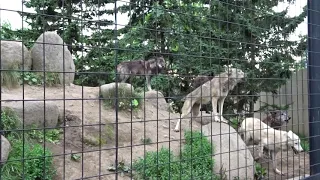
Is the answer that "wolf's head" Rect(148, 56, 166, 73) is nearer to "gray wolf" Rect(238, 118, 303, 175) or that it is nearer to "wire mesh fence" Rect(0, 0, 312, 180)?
"wire mesh fence" Rect(0, 0, 312, 180)

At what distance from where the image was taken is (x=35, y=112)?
203 inches

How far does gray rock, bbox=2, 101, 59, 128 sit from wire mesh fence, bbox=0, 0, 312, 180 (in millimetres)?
16

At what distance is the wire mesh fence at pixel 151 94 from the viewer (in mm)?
3664

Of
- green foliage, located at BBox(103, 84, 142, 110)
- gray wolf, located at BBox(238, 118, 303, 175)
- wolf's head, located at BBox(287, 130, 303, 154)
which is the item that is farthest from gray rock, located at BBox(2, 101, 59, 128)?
wolf's head, located at BBox(287, 130, 303, 154)

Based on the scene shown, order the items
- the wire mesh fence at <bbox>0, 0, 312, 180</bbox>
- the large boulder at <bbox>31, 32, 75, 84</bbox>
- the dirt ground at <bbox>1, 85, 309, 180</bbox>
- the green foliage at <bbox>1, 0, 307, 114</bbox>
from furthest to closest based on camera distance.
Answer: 1. the large boulder at <bbox>31, 32, 75, 84</bbox>
2. the dirt ground at <bbox>1, 85, 309, 180</bbox>
3. the wire mesh fence at <bbox>0, 0, 312, 180</bbox>
4. the green foliage at <bbox>1, 0, 307, 114</bbox>

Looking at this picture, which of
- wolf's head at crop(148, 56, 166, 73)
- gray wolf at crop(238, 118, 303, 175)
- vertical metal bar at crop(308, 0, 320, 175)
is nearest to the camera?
wolf's head at crop(148, 56, 166, 73)

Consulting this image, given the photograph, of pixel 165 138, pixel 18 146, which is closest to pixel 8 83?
pixel 18 146

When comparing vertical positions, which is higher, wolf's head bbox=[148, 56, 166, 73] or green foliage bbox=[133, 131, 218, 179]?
wolf's head bbox=[148, 56, 166, 73]

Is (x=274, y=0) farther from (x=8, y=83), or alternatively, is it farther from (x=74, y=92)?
(x=8, y=83)

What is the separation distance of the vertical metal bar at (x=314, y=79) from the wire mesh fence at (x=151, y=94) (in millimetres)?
40

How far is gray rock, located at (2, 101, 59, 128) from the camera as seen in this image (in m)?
5.00

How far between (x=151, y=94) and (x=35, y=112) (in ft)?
8.84

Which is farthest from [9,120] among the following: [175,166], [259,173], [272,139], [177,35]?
[272,139]

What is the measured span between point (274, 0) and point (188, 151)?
378cm
